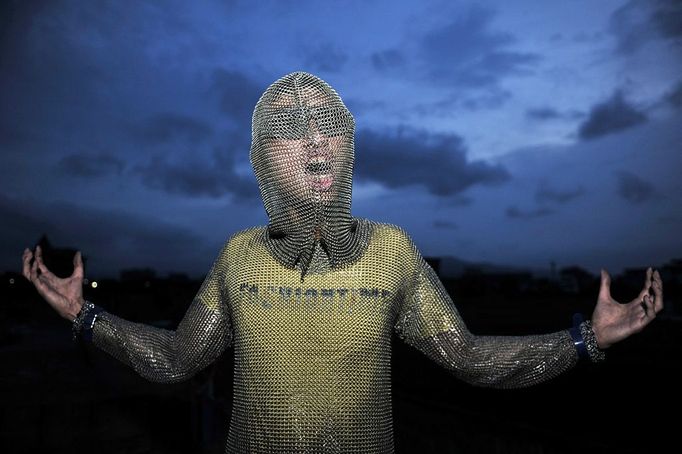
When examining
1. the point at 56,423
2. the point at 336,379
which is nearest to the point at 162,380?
the point at 336,379

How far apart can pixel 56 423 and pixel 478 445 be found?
6310 mm

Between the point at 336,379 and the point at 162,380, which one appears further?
the point at 162,380

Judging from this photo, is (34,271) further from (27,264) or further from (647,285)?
(647,285)

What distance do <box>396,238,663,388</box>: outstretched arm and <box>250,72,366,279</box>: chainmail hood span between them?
0.40 m

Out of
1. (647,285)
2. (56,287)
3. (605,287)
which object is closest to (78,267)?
(56,287)

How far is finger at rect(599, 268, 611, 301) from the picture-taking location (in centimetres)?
220

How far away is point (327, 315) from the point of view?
85.0 inches

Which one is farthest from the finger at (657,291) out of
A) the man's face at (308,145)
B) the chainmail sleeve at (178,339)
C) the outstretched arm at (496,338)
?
the chainmail sleeve at (178,339)

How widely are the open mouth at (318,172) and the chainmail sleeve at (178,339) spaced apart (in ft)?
2.01

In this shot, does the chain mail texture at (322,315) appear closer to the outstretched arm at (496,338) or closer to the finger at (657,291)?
the outstretched arm at (496,338)

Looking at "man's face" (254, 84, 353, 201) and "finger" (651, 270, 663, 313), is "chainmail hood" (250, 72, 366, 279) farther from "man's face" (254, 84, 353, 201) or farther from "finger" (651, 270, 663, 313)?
"finger" (651, 270, 663, 313)

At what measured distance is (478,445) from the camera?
5.05 meters

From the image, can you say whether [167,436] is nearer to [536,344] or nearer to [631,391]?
[536,344]

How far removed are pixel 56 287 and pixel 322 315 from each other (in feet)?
4.38
